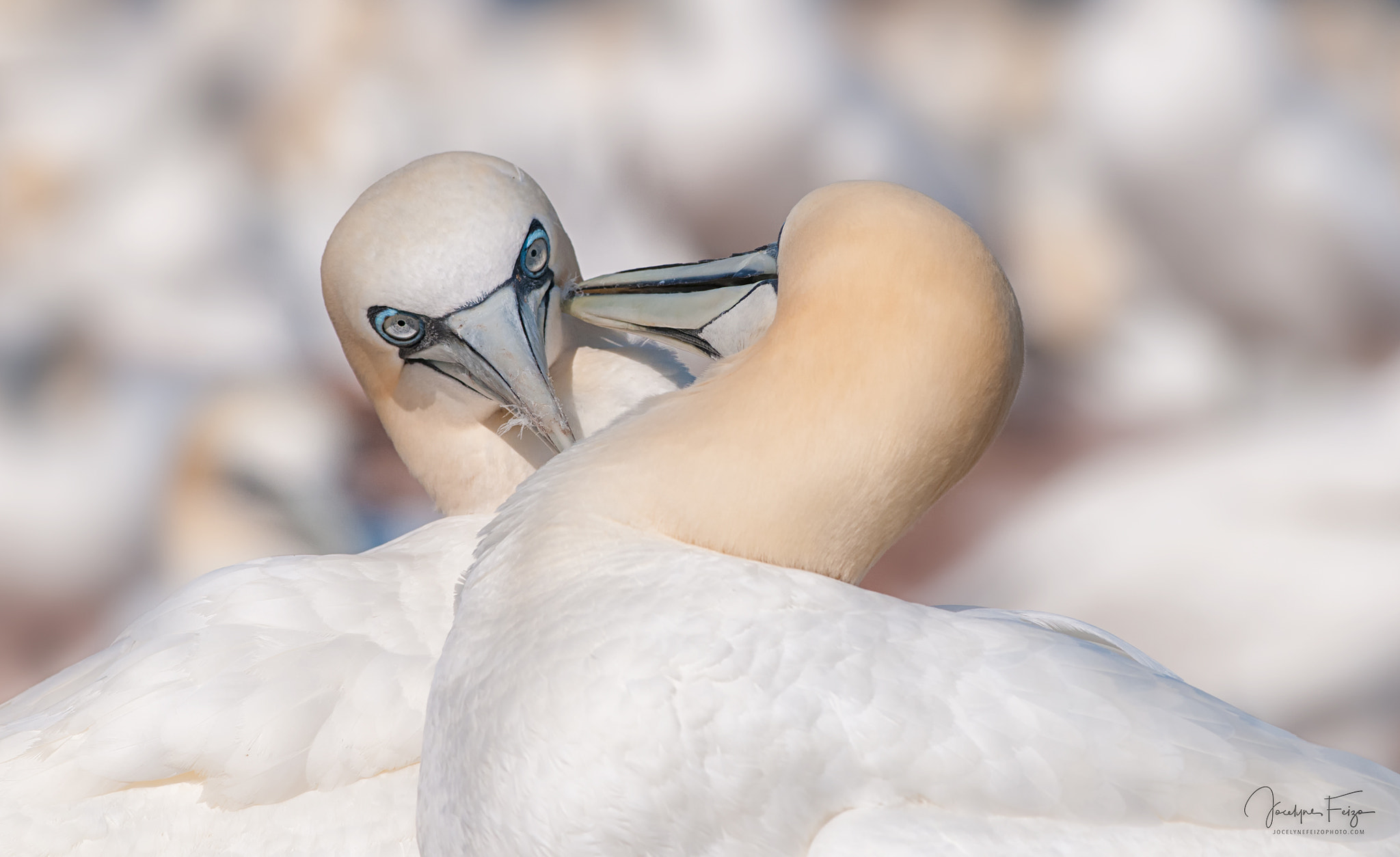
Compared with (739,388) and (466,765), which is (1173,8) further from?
(466,765)

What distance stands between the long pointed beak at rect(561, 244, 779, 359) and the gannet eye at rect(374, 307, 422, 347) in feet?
1.47

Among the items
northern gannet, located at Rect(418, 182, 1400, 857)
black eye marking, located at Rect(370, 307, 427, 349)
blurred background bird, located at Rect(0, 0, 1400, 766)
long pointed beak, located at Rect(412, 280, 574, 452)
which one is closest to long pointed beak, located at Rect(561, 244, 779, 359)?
northern gannet, located at Rect(418, 182, 1400, 857)

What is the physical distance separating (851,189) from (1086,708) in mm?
Answer: 756

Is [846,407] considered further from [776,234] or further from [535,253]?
[776,234]

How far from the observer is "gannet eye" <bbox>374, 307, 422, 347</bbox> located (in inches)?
90.9

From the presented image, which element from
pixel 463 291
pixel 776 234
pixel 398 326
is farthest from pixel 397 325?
pixel 776 234

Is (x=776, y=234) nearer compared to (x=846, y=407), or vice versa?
(x=846, y=407)

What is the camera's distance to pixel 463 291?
2.25 m

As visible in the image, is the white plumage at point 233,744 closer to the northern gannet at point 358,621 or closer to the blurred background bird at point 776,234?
the northern gannet at point 358,621

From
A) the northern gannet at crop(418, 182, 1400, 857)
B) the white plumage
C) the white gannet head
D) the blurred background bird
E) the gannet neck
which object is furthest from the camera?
the blurred background bird

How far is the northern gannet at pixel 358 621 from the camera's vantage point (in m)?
1.76

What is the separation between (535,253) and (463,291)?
0.65ft

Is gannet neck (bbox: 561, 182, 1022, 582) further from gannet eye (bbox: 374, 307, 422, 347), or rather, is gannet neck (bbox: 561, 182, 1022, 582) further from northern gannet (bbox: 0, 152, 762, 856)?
gannet eye (bbox: 374, 307, 422, 347)

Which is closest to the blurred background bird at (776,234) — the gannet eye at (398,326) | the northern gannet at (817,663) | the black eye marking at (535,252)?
the black eye marking at (535,252)
